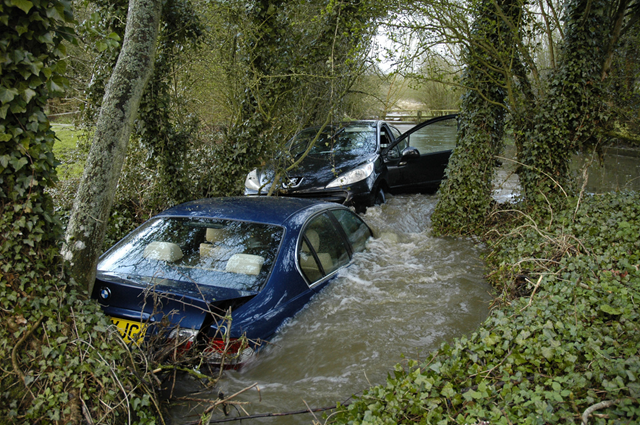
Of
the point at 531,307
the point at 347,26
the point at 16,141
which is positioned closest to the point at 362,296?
the point at 531,307

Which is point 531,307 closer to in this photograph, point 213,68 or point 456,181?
point 456,181

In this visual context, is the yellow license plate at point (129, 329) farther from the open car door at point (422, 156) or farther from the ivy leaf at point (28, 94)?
the open car door at point (422, 156)

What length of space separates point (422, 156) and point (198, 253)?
21.2ft

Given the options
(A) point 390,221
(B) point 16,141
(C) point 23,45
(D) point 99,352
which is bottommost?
(A) point 390,221

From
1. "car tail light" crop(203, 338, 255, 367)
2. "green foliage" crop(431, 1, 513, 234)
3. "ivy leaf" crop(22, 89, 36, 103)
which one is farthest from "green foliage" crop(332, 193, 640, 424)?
"green foliage" crop(431, 1, 513, 234)

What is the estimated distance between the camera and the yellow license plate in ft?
9.96

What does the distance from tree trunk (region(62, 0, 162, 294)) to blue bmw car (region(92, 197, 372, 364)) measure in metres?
0.32

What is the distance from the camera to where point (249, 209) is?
14.4ft

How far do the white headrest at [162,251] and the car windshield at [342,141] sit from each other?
4788mm

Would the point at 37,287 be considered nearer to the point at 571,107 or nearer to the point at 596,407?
the point at 596,407

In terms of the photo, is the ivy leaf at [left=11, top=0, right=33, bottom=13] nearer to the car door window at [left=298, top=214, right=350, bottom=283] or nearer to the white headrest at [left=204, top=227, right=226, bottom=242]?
the white headrest at [left=204, top=227, right=226, bottom=242]

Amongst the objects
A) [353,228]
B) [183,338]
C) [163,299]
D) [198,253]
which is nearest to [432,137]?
[353,228]

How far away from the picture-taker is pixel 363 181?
8031 millimetres

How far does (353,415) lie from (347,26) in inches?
236
